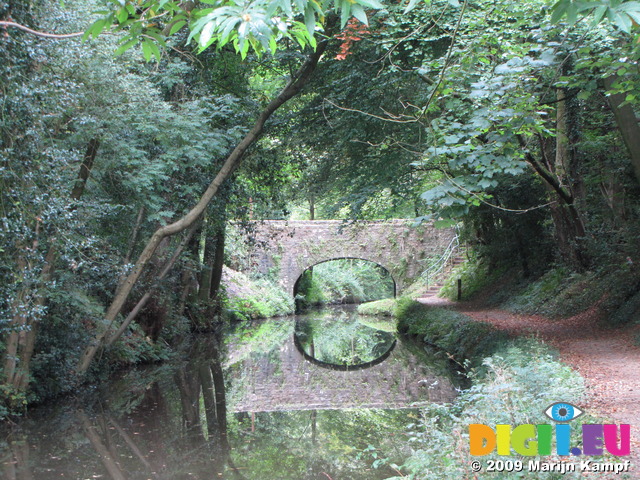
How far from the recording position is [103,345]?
8.65m

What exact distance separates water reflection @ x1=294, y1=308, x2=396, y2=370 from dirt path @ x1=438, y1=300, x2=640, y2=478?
99.1 inches

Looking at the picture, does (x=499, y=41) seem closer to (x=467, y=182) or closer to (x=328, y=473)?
(x=467, y=182)

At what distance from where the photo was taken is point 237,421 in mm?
6621

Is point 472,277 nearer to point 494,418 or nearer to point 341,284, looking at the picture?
point 341,284

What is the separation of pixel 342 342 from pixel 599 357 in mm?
8414

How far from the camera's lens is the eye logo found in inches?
139

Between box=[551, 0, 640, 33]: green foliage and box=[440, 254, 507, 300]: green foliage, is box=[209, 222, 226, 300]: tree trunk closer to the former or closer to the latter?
box=[440, 254, 507, 300]: green foliage

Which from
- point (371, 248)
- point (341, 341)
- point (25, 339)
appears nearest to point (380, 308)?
point (371, 248)

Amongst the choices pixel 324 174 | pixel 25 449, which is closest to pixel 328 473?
pixel 25 449

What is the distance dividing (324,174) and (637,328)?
5603mm

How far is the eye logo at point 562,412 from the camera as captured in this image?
3.53 meters

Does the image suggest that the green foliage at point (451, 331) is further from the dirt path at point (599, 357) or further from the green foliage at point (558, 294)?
the green foliage at point (558, 294)

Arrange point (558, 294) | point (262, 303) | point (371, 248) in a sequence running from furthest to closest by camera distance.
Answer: point (371, 248)
point (262, 303)
point (558, 294)

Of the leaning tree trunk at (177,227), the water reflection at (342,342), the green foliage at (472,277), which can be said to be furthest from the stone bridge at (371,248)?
the leaning tree trunk at (177,227)
